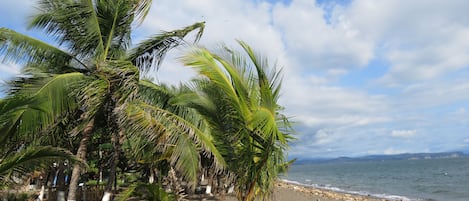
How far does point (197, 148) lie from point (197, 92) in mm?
877

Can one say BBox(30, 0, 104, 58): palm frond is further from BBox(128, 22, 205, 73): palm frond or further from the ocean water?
the ocean water

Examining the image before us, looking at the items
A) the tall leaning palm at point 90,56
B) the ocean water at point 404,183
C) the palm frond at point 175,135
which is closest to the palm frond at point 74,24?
the tall leaning palm at point 90,56

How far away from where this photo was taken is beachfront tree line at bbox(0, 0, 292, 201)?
16.6ft

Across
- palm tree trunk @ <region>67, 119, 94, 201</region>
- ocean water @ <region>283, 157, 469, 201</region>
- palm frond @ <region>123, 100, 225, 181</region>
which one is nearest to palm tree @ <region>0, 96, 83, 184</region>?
palm frond @ <region>123, 100, 225, 181</region>

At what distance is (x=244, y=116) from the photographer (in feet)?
17.2

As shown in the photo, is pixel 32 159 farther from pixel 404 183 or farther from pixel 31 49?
pixel 404 183

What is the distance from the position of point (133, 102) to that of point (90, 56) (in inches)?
64.9

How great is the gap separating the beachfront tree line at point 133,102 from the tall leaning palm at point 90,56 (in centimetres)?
2

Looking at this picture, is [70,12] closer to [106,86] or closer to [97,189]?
[106,86]

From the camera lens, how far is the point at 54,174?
20562mm

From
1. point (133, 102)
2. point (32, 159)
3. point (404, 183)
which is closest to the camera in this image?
point (32, 159)

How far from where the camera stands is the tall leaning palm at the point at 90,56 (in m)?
6.57

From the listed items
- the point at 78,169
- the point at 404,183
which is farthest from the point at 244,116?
the point at 404,183

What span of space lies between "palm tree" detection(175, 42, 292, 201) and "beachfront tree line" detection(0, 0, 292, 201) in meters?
0.01
